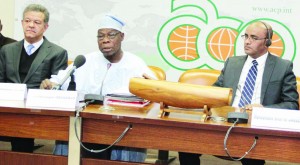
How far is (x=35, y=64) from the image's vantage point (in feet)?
10.9

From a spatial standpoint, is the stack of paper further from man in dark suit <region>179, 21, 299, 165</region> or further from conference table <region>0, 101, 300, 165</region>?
man in dark suit <region>179, 21, 299, 165</region>

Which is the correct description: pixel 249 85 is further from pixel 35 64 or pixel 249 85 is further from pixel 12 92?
pixel 12 92

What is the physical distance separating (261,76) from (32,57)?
1623mm

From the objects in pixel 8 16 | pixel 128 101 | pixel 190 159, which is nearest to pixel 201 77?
pixel 190 159

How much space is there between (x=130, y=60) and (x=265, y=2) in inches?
65.3

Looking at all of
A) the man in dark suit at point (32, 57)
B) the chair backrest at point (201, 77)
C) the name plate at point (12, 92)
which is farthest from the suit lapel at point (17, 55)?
the chair backrest at point (201, 77)

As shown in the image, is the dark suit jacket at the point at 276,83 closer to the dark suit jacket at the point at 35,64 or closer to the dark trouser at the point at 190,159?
the dark trouser at the point at 190,159

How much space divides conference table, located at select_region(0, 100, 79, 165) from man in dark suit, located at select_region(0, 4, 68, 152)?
1.01m

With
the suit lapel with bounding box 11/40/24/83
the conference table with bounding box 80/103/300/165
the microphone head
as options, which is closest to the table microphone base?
the conference table with bounding box 80/103/300/165

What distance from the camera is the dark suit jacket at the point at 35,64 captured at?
332 centimetres

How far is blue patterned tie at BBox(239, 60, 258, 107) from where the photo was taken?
332 cm

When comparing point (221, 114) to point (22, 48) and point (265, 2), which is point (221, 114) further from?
point (265, 2)

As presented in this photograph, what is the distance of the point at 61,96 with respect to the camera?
2.31 m

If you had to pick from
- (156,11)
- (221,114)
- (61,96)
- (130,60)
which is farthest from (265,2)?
(61,96)
